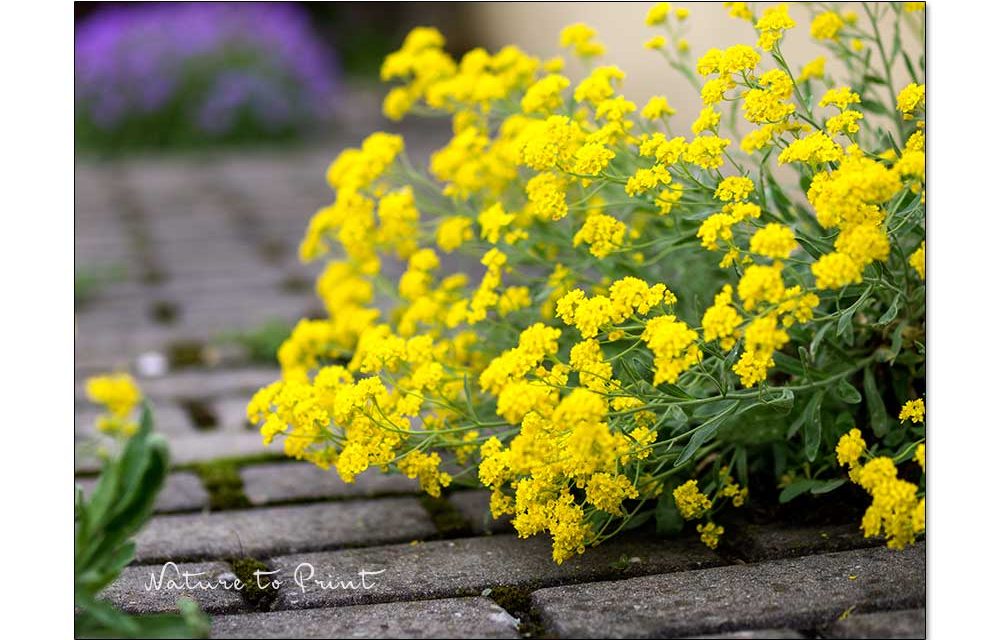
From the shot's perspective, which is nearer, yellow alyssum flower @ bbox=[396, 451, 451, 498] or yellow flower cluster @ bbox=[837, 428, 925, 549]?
yellow flower cluster @ bbox=[837, 428, 925, 549]

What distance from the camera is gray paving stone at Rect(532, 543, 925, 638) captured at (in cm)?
151

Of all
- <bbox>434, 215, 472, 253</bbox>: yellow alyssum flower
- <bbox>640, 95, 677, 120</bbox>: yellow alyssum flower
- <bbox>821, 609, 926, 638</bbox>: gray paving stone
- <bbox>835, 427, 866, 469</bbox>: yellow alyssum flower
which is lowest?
<bbox>821, 609, 926, 638</bbox>: gray paving stone

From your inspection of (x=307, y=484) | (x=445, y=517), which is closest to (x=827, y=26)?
(x=445, y=517)

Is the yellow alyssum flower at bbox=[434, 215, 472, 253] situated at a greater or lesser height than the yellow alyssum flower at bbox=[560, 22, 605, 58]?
lesser

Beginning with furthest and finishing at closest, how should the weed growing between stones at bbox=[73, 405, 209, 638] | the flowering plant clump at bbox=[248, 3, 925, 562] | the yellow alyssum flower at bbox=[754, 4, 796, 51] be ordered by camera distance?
the yellow alyssum flower at bbox=[754, 4, 796, 51]
the flowering plant clump at bbox=[248, 3, 925, 562]
the weed growing between stones at bbox=[73, 405, 209, 638]

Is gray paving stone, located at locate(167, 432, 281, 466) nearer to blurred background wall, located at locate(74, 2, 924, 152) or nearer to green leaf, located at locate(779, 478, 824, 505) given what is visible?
green leaf, located at locate(779, 478, 824, 505)

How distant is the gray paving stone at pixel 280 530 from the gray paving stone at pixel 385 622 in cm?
33

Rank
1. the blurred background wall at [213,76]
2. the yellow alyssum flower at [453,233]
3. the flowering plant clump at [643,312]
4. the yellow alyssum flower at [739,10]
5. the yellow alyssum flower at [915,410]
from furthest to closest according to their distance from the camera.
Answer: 1. the blurred background wall at [213,76]
2. the yellow alyssum flower at [453,233]
3. the yellow alyssum flower at [739,10]
4. the yellow alyssum flower at [915,410]
5. the flowering plant clump at [643,312]

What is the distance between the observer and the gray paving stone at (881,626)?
1.43 meters

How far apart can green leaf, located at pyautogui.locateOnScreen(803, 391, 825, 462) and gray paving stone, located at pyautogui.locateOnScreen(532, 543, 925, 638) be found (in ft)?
0.52

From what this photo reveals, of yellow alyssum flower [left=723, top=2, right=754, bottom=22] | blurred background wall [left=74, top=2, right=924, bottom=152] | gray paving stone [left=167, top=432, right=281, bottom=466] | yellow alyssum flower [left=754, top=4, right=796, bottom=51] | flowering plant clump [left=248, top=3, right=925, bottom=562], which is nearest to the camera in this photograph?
flowering plant clump [left=248, top=3, right=925, bottom=562]

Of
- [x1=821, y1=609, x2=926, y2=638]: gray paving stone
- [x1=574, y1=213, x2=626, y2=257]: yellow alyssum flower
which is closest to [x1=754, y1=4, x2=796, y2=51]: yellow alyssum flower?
[x1=574, y1=213, x2=626, y2=257]: yellow alyssum flower

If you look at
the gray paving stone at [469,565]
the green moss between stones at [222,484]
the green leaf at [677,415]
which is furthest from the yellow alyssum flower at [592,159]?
the green moss between stones at [222,484]

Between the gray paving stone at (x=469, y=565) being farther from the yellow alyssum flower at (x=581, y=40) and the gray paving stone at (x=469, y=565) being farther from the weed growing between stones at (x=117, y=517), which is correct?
the yellow alyssum flower at (x=581, y=40)
